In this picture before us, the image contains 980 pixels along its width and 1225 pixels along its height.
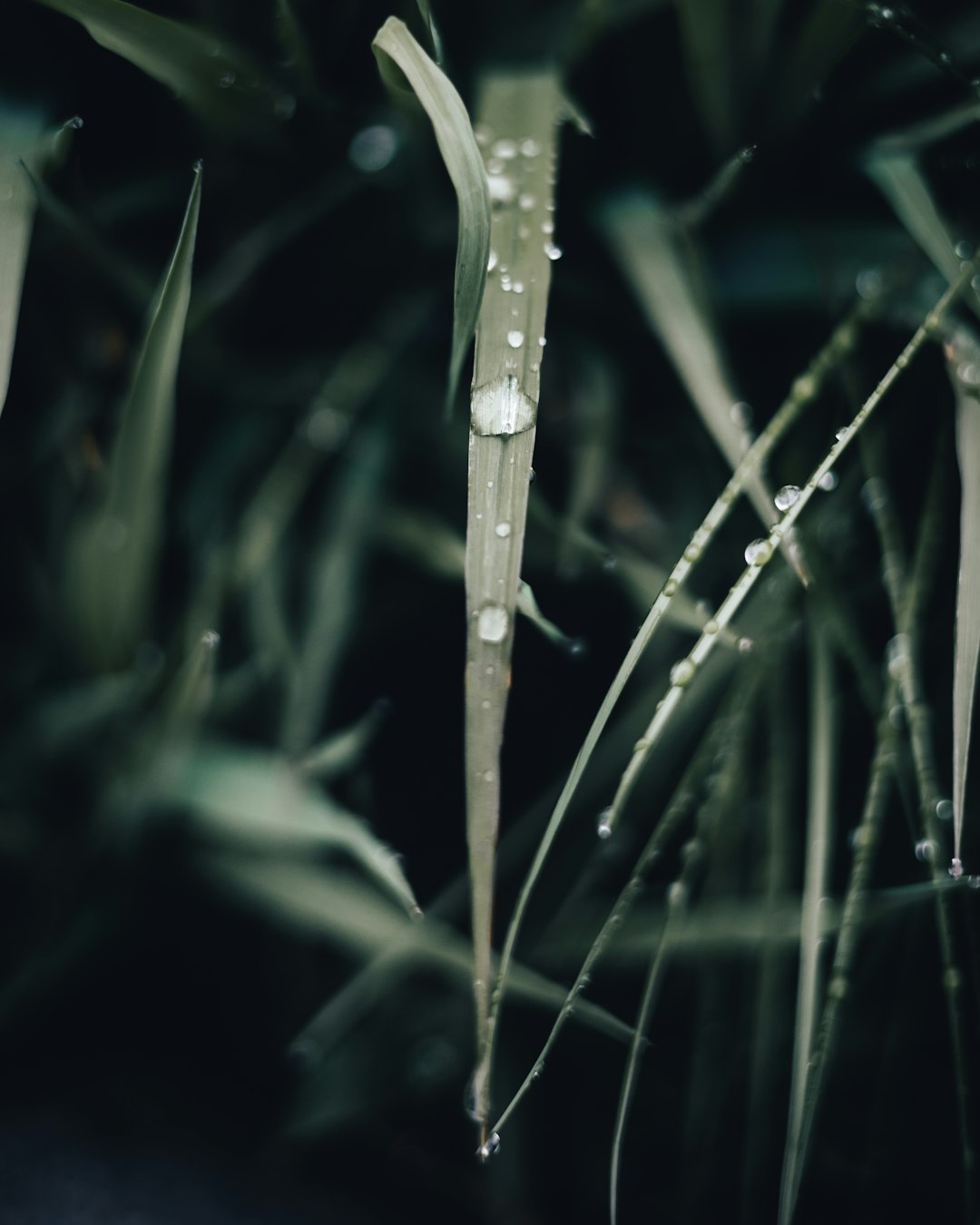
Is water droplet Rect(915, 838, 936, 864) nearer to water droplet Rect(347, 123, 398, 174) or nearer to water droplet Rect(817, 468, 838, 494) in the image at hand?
water droplet Rect(817, 468, 838, 494)

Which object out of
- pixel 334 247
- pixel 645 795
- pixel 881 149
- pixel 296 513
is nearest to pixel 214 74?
pixel 334 247

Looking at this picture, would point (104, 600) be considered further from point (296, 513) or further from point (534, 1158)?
point (534, 1158)

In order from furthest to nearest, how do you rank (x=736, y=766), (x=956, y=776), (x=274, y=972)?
1. (x=274, y=972)
2. (x=736, y=766)
3. (x=956, y=776)

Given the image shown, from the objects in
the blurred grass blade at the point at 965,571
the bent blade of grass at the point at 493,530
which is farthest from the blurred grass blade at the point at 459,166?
the blurred grass blade at the point at 965,571

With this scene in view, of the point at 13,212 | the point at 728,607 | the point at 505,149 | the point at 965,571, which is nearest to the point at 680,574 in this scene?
the point at 728,607

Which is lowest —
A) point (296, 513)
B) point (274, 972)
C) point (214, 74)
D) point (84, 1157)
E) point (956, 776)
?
point (84, 1157)

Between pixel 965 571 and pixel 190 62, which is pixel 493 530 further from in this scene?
pixel 190 62

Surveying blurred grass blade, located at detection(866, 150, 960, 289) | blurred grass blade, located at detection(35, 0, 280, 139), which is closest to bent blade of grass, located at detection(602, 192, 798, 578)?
blurred grass blade, located at detection(866, 150, 960, 289)
